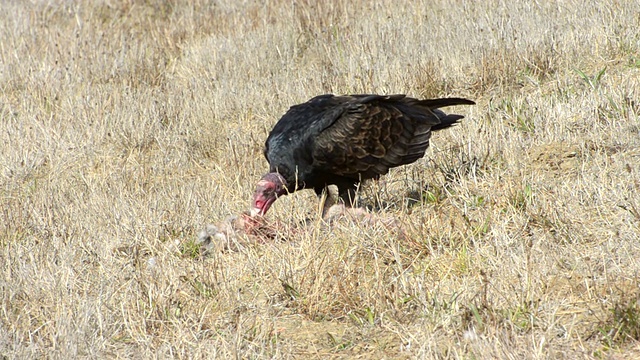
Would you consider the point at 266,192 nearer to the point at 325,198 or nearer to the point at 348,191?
the point at 325,198

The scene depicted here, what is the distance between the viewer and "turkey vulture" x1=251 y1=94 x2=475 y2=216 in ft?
16.0

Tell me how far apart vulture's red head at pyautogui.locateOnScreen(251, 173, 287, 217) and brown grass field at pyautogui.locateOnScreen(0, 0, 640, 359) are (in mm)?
161

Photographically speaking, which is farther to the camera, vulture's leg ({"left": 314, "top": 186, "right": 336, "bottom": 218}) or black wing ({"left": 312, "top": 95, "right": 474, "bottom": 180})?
vulture's leg ({"left": 314, "top": 186, "right": 336, "bottom": 218})

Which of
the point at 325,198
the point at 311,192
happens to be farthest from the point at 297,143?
the point at 311,192

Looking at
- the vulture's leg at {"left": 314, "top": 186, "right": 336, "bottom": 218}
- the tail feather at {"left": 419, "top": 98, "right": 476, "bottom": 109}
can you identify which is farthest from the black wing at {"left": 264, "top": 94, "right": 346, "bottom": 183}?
the tail feather at {"left": 419, "top": 98, "right": 476, "bottom": 109}

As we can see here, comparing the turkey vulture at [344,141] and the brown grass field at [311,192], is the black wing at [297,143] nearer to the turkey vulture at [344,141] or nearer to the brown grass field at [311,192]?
the turkey vulture at [344,141]

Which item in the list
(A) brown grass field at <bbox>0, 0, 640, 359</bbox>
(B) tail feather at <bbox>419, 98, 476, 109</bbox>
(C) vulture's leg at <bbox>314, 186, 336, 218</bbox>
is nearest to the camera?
(A) brown grass field at <bbox>0, 0, 640, 359</bbox>

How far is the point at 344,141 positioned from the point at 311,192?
101cm

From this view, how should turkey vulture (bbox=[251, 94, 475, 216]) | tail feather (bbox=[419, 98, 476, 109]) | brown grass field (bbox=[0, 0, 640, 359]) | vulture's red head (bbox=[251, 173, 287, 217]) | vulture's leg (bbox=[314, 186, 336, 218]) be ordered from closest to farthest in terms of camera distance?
brown grass field (bbox=[0, 0, 640, 359]), vulture's red head (bbox=[251, 173, 287, 217]), turkey vulture (bbox=[251, 94, 475, 216]), vulture's leg (bbox=[314, 186, 336, 218]), tail feather (bbox=[419, 98, 476, 109])

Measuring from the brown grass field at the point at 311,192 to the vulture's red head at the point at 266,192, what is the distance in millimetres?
161

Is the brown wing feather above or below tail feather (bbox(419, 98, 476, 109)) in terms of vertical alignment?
below

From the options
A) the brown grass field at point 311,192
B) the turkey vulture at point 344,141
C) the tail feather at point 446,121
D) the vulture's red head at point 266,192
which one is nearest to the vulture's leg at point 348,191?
the turkey vulture at point 344,141

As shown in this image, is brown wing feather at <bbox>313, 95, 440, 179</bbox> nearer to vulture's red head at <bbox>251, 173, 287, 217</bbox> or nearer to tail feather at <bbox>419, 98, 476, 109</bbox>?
tail feather at <bbox>419, 98, 476, 109</bbox>

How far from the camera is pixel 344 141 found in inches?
193
